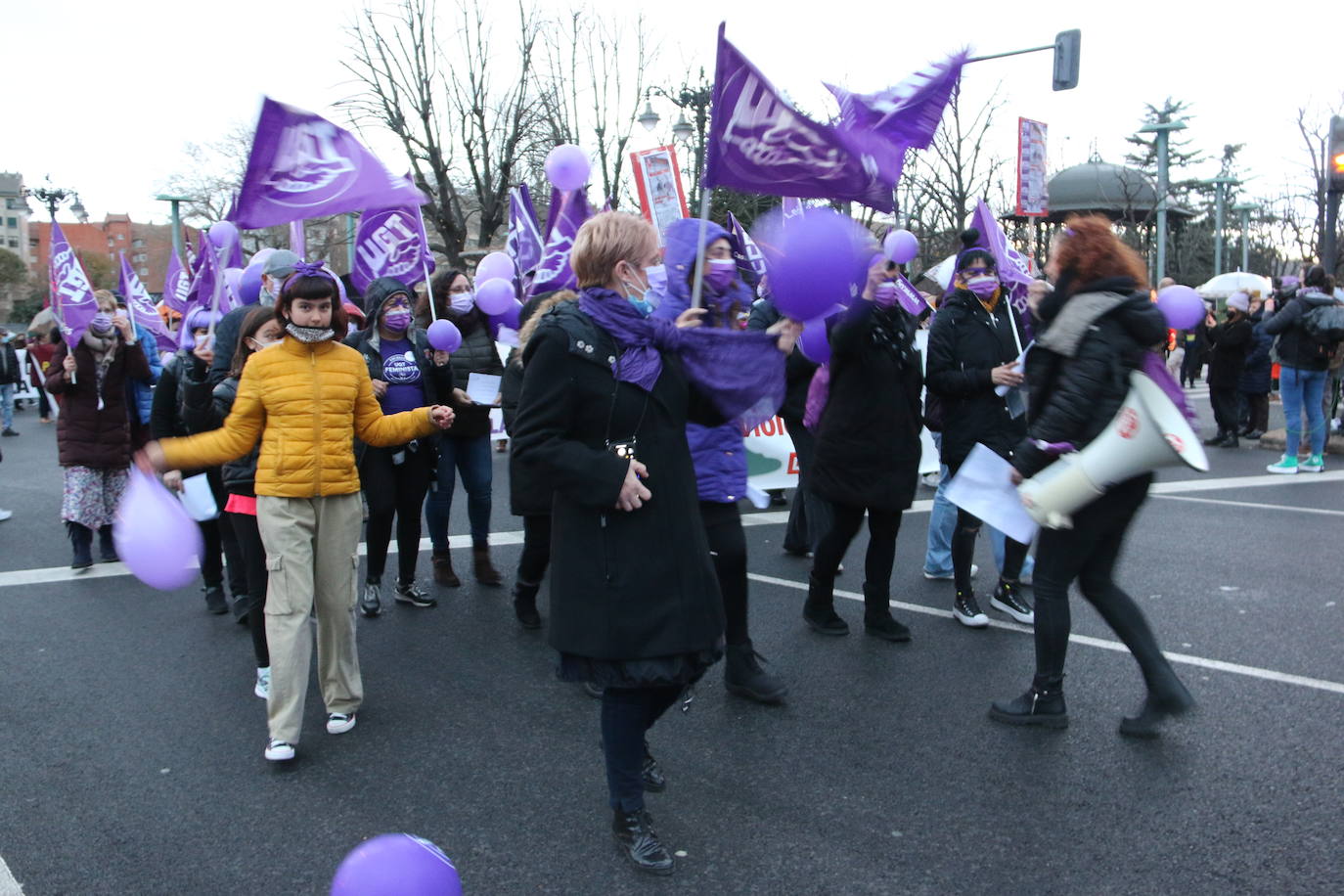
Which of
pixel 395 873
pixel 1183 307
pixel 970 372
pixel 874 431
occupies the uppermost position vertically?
pixel 1183 307

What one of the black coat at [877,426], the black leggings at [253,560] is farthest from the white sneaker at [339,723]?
the black coat at [877,426]

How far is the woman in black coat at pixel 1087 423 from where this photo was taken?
12.1 ft

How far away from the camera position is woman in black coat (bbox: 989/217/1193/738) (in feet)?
12.1

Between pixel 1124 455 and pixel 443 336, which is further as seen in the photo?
pixel 443 336

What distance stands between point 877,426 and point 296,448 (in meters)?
2.41

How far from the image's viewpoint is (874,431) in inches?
189

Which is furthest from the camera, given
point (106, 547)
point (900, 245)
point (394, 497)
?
point (106, 547)

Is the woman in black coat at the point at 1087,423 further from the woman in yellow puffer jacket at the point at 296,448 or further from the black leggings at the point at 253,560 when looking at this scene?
the black leggings at the point at 253,560

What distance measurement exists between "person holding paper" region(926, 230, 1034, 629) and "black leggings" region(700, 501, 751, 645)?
4.54 feet

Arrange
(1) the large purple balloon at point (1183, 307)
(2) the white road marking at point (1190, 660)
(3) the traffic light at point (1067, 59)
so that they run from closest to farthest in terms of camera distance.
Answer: (2) the white road marking at point (1190, 660) < (1) the large purple balloon at point (1183, 307) < (3) the traffic light at point (1067, 59)

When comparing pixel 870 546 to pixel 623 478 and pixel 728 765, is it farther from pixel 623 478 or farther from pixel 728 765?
pixel 623 478

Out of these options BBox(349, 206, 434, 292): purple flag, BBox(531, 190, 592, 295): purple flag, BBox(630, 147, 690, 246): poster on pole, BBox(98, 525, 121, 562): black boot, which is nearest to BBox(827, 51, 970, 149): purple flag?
BBox(349, 206, 434, 292): purple flag

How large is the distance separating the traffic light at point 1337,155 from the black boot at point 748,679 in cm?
1189

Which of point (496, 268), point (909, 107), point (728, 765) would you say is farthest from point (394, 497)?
point (909, 107)
